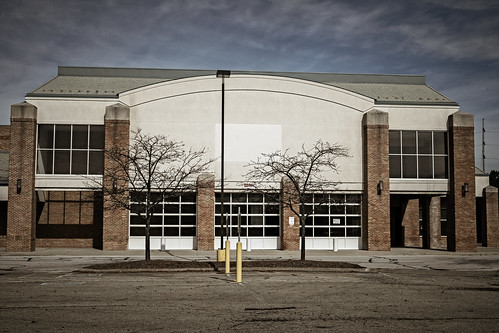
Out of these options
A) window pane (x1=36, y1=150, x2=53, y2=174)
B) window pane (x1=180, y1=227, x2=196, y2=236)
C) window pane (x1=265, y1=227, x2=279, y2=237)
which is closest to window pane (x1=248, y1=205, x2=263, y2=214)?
window pane (x1=265, y1=227, x2=279, y2=237)

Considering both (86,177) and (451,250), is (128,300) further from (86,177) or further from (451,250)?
(451,250)

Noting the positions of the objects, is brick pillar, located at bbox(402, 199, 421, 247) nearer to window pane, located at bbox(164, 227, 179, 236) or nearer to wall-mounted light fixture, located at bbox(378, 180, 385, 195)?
wall-mounted light fixture, located at bbox(378, 180, 385, 195)

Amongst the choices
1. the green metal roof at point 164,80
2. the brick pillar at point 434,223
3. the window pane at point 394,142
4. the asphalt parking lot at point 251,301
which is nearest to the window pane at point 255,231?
the window pane at point 394,142

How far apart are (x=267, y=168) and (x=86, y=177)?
410 inches

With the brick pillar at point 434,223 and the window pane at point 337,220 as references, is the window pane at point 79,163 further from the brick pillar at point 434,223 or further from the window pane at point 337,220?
the brick pillar at point 434,223

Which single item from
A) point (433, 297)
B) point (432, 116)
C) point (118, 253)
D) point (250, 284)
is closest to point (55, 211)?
point (118, 253)

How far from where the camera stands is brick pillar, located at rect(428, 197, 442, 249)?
35.8 m

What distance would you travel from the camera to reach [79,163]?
31.0 meters

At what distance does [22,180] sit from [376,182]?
20175 millimetres

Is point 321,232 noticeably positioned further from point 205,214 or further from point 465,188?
point 465,188

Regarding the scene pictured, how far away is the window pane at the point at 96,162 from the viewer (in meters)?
31.0

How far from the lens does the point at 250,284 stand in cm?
1577

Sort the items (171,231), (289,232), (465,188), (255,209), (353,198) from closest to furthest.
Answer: (289,232)
(465,188)
(171,231)
(255,209)
(353,198)

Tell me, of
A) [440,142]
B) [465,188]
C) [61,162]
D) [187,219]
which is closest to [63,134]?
[61,162]
